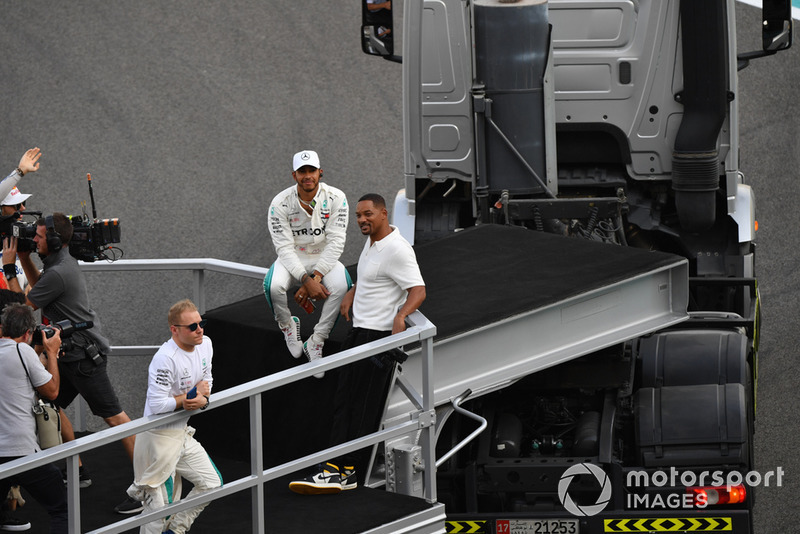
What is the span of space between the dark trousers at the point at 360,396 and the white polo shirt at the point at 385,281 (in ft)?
0.28

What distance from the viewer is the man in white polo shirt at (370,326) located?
7203 mm

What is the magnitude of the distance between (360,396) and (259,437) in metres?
1.07

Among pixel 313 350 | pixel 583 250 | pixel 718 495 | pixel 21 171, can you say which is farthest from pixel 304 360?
pixel 718 495

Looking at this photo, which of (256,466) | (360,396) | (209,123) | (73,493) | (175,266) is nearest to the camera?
(73,493)

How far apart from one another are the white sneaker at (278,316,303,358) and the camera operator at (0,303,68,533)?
5.58 ft

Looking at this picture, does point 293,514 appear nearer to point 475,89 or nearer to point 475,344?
point 475,344

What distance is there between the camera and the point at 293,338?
8.05 meters

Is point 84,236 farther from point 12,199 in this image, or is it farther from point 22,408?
point 22,408

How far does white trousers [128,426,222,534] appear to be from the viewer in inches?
257

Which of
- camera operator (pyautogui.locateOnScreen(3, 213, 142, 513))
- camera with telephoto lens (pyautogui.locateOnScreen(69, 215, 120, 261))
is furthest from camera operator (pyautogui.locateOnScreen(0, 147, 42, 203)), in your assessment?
camera operator (pyautogui.locateOnScreen(3, 213, 142, 513))

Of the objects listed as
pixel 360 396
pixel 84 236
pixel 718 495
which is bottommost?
pixel 718 495

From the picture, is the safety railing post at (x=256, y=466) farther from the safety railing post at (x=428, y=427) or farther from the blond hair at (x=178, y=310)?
the safety railing post at (x=428, y=427)

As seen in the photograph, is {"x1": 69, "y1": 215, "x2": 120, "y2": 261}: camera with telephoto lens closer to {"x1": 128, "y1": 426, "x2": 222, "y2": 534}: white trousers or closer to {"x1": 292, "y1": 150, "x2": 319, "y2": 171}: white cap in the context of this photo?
{"x1": 292, "y1": 150, "x2": 319, "y2": 171}: white cap

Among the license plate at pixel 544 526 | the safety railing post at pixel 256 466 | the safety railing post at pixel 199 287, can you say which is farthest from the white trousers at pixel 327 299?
the safety railing post at pixel 199 287
